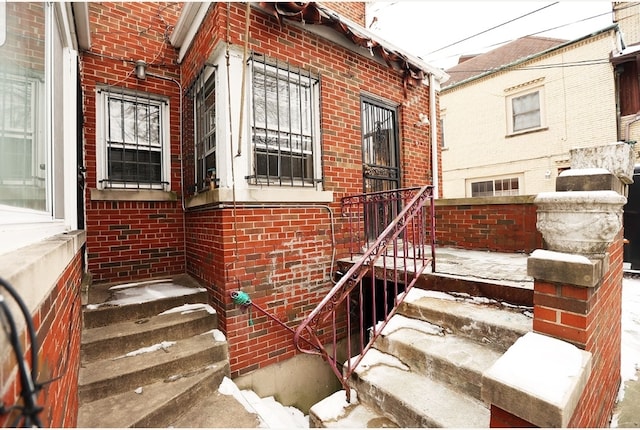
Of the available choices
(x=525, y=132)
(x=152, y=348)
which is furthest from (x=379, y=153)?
(x=525, y=132)

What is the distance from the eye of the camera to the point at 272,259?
351 centimetres

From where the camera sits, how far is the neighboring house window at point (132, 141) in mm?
4016

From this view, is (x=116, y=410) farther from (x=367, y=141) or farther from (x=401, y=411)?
(x=367, y=141)

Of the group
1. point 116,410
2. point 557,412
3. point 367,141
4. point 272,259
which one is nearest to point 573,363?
point 557,412

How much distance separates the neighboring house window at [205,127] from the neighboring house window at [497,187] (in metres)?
11.2

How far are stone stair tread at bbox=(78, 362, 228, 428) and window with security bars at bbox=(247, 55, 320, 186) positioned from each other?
6.94 ft

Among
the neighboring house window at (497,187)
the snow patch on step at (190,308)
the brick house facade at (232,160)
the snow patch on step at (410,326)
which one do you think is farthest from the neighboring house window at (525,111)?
the snow patch on step at (190,308)

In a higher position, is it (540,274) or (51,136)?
(51,136)

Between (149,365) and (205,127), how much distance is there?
2.81 metres

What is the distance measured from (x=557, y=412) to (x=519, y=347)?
1.38 feet

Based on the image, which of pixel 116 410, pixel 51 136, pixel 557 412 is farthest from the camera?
pixel 116 410

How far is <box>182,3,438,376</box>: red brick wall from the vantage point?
128 inches

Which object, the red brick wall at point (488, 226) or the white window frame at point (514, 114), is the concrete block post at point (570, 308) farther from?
the white window frame at point (514, 114)

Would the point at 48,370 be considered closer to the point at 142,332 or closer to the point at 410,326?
the point at 142,332
